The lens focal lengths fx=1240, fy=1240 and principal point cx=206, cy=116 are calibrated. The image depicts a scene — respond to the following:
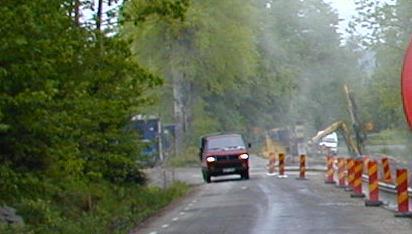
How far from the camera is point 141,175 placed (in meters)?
35.7

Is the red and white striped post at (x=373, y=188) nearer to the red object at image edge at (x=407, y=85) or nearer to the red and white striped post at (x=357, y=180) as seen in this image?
the red and white striped post at (x=357, y=180)

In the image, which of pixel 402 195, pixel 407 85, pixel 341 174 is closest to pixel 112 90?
pixel 402 195

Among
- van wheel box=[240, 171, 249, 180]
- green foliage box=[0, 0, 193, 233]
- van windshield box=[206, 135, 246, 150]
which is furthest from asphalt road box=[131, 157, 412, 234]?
van wheel box=[240, 171, 249, 180]

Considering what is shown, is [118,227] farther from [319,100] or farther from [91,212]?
[319,100]

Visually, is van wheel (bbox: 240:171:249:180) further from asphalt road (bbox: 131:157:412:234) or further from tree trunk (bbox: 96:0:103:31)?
tree trunk (bbox: 96:0:103:31)

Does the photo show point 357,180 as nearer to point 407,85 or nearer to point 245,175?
point 245,175

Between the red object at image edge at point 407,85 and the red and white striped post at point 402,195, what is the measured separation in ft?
50.0

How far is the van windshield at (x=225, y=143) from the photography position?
51312 millimetres

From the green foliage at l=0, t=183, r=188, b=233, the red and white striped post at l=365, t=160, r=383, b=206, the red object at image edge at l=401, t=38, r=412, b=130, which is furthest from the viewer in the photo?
the red and white striped post at l=365, t=160, r=383, b=206

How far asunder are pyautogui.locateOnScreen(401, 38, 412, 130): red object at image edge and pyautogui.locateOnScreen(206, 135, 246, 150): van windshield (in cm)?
4171

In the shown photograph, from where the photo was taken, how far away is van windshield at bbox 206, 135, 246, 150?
51.3m

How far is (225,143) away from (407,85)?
42.5m

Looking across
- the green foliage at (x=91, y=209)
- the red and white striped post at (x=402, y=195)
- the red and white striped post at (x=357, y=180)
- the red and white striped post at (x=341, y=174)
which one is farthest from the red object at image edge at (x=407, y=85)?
the red and white striped post at (x=341, y=174)

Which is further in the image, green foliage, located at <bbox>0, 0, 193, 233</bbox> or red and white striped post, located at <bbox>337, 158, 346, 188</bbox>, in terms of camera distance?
red and white striped post, located at <bbox>337, 158, 346, 188</bbox>
